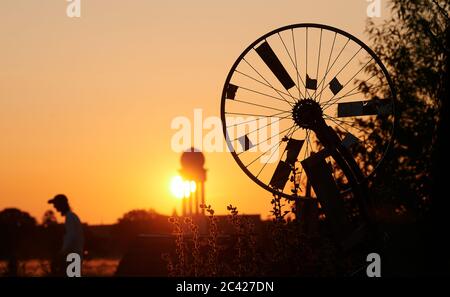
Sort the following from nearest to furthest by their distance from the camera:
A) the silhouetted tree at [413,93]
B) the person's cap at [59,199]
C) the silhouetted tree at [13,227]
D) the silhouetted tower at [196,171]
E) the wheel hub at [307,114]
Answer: the wheel hub at [307,114], the person's cap at [59,199], the silhouetted tree at [413,93], the silhouetted tree at [13,227], the silhouetted tower at [196,171]

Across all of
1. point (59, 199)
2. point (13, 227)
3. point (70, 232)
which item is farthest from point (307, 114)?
point (13, 227)

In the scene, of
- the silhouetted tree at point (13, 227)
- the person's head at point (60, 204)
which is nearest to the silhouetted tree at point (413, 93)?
the person's head at point (60, 204)

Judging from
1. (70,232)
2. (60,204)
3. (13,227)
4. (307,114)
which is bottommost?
(70,232)

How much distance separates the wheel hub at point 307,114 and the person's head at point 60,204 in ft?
13.9

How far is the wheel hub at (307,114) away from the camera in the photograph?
44.8ft

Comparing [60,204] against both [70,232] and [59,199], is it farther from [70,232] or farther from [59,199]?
[70,232]

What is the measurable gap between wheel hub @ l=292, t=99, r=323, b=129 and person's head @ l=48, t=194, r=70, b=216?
424 cm

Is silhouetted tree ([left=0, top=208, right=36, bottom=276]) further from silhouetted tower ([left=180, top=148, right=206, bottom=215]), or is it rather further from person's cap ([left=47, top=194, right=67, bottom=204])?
person's cap ([left=47, top=194, right=67, bottom=204])

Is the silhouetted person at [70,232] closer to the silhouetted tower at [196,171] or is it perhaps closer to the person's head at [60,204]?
the person's head at [60,204]

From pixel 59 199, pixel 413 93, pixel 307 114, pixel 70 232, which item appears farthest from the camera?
pixel 413 93

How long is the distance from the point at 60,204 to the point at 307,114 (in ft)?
14.9

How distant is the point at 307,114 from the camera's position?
13.7 metres

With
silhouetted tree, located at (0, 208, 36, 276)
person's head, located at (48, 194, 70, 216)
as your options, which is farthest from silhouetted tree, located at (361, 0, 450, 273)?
silhouetted tree, located at (0, 208, 36, 276)
